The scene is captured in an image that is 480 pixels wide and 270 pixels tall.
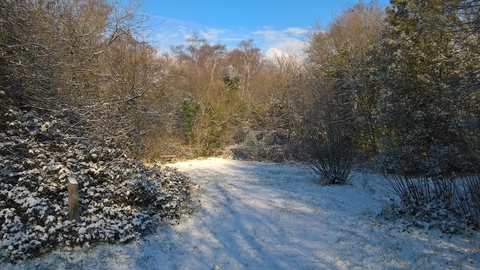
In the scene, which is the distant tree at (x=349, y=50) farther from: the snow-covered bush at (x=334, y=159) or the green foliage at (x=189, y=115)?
the green foliage at (x=189, y=115)

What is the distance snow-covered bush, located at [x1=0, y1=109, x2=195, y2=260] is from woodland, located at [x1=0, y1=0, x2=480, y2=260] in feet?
0.08

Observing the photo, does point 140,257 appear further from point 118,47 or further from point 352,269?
point 118,47

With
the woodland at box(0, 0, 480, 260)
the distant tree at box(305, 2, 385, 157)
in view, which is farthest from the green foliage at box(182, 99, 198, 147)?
the distant tree at box(305, 2, 385, 157)

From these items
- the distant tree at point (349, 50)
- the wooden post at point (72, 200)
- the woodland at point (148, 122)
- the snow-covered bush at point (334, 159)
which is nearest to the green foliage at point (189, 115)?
the woodland at point (148, 122)

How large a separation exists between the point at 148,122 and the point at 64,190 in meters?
6.31

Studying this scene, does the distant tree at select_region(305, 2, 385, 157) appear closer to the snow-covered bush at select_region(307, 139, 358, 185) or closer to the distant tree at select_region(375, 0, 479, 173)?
the distant tree at select_region(375, 0, 479, 173)

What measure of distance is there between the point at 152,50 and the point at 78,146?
21.7 feet

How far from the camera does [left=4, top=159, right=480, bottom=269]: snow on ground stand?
4.38m

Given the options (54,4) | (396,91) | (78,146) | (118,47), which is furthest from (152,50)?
(396,91)

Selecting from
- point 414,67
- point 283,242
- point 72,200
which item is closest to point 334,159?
point 283,242

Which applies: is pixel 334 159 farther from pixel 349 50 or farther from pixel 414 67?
pixel 349 50

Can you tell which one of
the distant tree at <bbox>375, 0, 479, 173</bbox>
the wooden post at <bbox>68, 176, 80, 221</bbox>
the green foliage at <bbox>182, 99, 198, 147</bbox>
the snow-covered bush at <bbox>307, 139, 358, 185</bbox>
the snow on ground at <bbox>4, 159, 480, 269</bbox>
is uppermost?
the distant tree at <bbox>375, 0, 479, 173</bbox>

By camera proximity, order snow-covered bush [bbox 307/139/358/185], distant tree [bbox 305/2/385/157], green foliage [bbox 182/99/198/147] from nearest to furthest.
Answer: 1. snow-covered bush [bbox 307/139/358/185]
2. distant tree [bbox 305/2/385/157]
3. green foliage [bbox 182/99/198/147]

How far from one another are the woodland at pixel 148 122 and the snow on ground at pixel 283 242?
0.40 m
